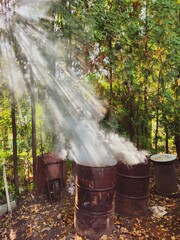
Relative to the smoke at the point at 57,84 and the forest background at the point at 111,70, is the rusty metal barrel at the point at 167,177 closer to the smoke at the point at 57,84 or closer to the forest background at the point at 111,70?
the smoke at the point at 57,84

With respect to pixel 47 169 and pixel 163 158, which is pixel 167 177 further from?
pixel 47 169

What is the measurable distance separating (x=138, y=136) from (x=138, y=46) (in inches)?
141

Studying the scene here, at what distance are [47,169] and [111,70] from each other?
13.9 feet

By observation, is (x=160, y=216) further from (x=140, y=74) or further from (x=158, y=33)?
(x=158, y=33)

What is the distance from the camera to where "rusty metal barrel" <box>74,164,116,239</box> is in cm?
453

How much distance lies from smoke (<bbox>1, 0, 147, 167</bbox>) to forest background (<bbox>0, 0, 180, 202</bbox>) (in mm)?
229

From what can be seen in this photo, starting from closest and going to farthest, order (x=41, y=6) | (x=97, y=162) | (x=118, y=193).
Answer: (x=97, y=162) < (x=118, y=193) < (x=41, y=6)

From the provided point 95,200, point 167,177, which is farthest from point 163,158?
point 95,200

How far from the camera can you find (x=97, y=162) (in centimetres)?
471

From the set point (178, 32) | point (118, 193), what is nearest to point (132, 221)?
point (118, 193)

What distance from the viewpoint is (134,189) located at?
545 cm

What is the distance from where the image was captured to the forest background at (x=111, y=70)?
6660 mm

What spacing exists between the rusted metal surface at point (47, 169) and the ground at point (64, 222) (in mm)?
442

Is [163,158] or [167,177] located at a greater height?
[163,158]
